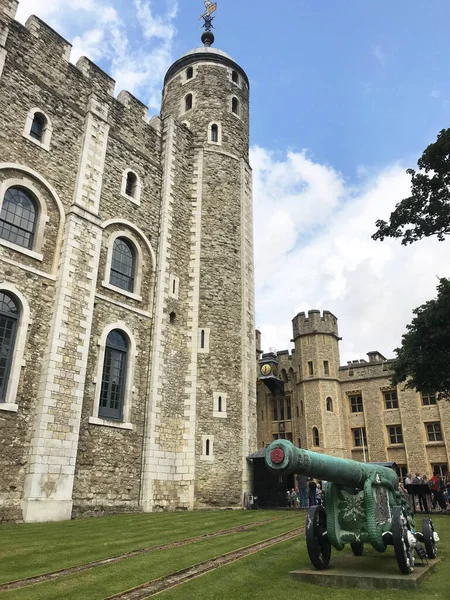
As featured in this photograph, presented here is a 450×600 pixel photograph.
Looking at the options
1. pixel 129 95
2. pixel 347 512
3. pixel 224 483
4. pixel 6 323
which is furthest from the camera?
pixel 129 95

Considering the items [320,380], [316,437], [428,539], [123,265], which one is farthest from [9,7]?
[316,437]

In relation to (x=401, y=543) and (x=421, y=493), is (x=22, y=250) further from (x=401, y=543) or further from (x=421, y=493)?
(x=421, y=493)

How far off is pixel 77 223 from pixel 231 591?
13.6 metres

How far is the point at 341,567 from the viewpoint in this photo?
612cm

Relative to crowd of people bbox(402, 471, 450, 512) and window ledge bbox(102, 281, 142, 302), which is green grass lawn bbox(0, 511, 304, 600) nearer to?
crowd of people bbox(402, 471, 450, 512)

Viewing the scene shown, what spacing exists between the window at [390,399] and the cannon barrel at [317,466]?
2938 centimetres

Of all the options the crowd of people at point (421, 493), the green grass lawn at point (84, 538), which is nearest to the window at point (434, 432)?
the crowd of people at point (421, 493)

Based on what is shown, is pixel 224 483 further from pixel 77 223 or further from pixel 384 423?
pixel 384 423

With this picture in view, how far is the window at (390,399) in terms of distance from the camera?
112 feet

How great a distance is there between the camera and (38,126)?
1688 cm

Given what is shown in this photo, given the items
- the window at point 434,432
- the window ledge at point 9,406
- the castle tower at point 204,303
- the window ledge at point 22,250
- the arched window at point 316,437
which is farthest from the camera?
the arched window at point 316,437

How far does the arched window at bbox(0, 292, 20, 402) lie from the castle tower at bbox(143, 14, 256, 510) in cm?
542

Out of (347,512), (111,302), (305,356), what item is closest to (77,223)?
(111,302)

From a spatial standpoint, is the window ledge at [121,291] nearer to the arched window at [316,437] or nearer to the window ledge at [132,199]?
the window ledge at [132,199]
